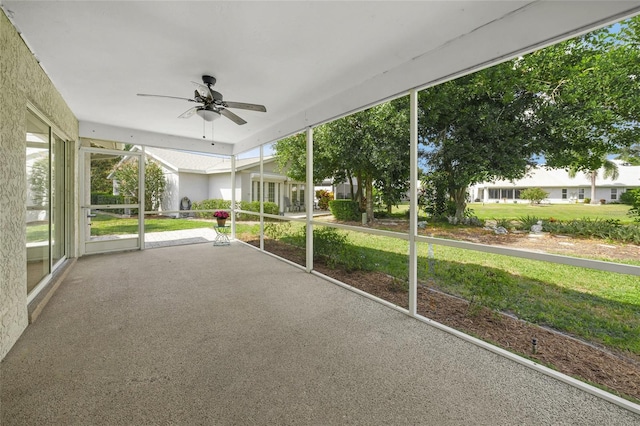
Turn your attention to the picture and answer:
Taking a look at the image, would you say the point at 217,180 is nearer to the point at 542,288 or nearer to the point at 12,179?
the point at 12,179

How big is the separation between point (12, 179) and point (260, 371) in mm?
2699

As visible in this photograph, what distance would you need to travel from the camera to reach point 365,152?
573 cm

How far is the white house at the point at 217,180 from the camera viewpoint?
9906 millimetres

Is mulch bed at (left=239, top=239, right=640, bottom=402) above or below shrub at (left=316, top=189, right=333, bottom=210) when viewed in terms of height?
below

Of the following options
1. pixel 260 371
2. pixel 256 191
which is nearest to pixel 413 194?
pixel 260 371

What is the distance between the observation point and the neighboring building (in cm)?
217

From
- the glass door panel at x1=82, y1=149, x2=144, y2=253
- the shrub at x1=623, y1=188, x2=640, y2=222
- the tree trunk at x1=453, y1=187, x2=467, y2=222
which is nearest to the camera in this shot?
the shrub at x1=623, y1=188, x2=640, y2=222

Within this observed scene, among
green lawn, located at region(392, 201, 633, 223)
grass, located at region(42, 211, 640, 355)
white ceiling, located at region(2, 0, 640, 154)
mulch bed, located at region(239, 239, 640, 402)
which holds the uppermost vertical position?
white ceiling, located at region(2, 0, 640, 154)

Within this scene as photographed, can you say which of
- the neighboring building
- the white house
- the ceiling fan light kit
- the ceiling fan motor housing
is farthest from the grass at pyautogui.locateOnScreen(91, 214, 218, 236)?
the neighboring building

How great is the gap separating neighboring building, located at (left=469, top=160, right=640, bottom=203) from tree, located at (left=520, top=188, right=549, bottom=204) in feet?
0.11

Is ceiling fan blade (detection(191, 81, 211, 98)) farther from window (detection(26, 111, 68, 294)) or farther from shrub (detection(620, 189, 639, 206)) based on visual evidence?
shrub (detection(620, 189, 639, 206))

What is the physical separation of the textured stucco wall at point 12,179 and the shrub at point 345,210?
5.68 metres

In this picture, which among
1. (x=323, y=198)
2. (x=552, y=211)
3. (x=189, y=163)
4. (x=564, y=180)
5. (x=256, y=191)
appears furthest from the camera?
(x=189, y=163)

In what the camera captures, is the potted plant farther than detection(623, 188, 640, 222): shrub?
Yes
